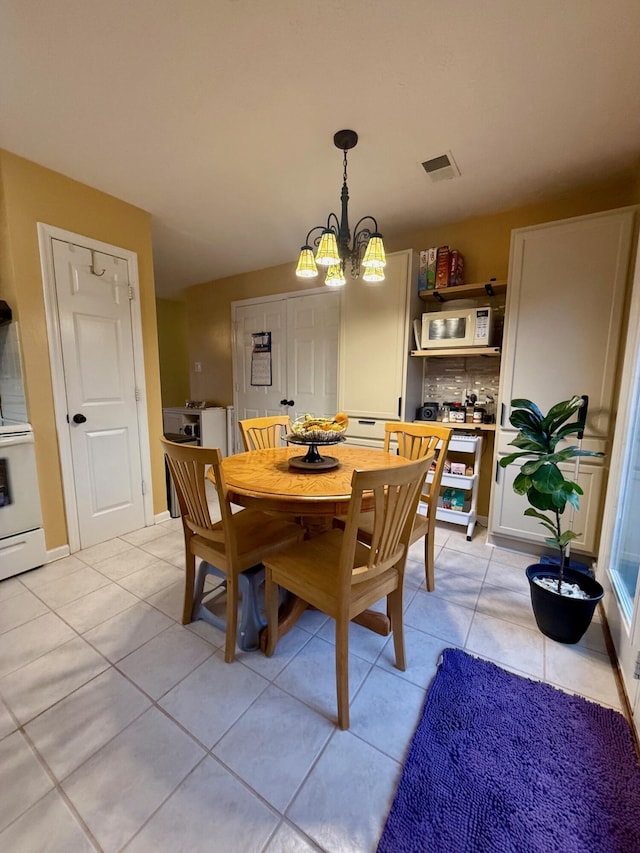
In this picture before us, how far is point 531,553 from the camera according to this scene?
8.11ft

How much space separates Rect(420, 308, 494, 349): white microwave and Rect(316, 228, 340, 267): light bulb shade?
4.12ft

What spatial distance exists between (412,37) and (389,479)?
171 cm

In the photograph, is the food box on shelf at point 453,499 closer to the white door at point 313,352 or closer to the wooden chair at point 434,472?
the wooden chair at point 434,472

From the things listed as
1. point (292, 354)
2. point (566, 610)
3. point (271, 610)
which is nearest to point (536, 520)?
point (566, 610)

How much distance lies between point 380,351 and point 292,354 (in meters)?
1.26

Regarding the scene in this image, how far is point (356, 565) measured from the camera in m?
1.44

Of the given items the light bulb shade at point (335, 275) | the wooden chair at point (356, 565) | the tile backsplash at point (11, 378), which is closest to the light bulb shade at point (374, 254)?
the light bulb shade at point (335, 275)

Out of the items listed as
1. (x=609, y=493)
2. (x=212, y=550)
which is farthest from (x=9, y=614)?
(x=609, y=493)

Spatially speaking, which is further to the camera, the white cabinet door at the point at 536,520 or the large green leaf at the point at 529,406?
the white cabinet door at the point at 536,520

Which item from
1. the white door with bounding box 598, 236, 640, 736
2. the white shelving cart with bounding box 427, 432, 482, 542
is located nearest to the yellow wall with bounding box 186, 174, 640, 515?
the white shelving cart with bounding box 427, 432, 482, 542

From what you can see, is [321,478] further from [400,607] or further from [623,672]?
[623,672]

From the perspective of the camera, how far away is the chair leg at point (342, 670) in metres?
1.22

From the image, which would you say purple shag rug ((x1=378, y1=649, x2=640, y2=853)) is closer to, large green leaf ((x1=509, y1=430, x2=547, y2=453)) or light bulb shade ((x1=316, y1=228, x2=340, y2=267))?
large green leaf ((x1=509, y1=430, x2=547, y2=453))

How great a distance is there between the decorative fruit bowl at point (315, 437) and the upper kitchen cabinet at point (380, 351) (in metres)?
1.12
